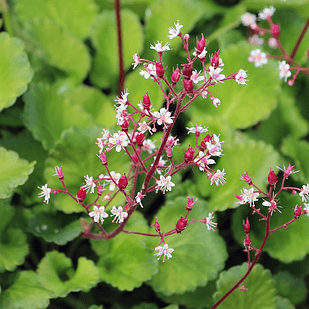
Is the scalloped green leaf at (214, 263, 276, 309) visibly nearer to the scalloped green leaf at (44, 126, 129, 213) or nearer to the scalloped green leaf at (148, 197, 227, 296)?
the scalloped green leaf at (148, 197, 227, 296)

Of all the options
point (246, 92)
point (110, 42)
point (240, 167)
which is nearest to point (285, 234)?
point (240, 167)

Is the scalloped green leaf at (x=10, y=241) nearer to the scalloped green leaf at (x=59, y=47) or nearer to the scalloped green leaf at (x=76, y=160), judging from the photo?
the scalloped green leaf at (x=76, y=160)

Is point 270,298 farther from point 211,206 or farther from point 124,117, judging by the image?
point 124,117

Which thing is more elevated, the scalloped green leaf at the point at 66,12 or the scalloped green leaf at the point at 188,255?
the scalloped green leaf at the point at 66,12

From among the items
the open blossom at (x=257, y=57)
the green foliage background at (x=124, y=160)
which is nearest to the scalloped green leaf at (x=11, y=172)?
the green foliage background at (x=124, y=160)

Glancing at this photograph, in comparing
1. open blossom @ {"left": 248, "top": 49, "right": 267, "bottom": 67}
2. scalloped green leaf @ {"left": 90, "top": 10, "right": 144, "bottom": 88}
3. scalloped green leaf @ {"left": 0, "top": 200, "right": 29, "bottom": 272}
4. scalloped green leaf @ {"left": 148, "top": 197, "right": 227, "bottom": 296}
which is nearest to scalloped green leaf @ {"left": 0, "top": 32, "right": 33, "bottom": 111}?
scalloped green leaf @ {"left": 0, "top": 200, "right": 29, "bottom": 272}

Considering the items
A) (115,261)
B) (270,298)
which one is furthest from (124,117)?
(270,298)

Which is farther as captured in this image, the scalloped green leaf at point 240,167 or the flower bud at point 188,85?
the scalloped green leaf at point 240,167
